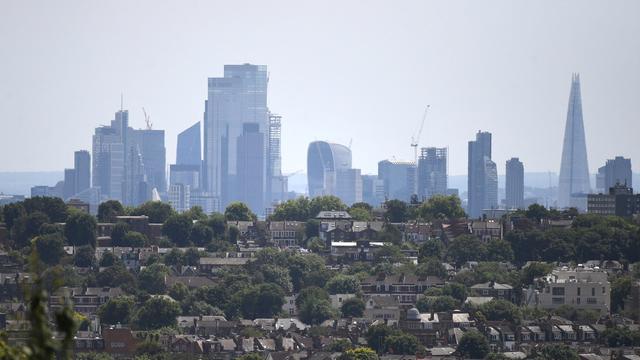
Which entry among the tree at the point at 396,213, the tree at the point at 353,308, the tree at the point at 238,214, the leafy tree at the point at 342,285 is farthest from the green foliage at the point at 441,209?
the tree at the point at 353,308

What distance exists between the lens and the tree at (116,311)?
7500cm

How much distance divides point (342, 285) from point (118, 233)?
1880 cm

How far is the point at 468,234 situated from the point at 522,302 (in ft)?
68.4

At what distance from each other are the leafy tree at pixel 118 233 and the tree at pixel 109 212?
4654 mm

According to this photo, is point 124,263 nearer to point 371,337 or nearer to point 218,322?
point 218,322

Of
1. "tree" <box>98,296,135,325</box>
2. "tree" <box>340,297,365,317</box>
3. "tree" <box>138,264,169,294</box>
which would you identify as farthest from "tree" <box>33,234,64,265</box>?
"tree" <box>340,297,365,317</box>

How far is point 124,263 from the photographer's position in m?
93.2

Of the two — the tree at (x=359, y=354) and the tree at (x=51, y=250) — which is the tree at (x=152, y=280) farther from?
the tree at (x=359, y=354)

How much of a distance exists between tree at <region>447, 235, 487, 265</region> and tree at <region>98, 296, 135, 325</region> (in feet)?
72.4

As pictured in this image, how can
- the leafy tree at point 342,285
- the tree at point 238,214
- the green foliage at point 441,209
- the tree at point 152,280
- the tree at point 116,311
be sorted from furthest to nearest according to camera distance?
the tree at point 238,214, the green foliage at point 441,209, the leafy tree at point 342,285, the tree at point 152,280, the tree at point 116,311

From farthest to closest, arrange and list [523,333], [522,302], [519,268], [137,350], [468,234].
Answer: [468,234] < [519,268] < [522,302] < [523,333] < [137,350]

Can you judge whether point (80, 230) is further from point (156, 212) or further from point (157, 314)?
point (157, 314)

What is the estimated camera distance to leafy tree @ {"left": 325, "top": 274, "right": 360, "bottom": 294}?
84.6m

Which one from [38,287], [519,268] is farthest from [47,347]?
[519,268]
